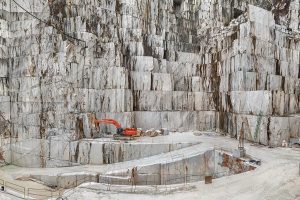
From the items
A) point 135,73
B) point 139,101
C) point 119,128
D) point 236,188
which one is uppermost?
point 135,73

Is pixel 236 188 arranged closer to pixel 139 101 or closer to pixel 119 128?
pixel 119 128

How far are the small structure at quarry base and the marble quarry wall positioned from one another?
0.13m

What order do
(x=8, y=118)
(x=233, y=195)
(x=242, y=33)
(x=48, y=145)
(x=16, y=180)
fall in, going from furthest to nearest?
(x=242, y=33), (x=8, y=118), (x=48, y=145), (x=16, y=180), (x=233, y=195)

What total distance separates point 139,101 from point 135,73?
11.4ft

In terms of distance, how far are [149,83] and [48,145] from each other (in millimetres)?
14078

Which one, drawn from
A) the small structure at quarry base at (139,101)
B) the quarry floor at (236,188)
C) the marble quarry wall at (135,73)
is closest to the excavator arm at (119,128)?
the small structure at quarry base at (139,101)

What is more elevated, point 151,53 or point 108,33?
point 108,33

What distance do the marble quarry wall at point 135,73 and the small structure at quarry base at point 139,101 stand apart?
0.42ft

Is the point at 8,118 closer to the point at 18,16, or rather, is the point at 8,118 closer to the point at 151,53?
the point at 18,16

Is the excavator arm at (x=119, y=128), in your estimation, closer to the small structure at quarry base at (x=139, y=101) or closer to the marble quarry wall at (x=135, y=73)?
the small structure at quarry base at (x=139, y=101)

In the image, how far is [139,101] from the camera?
3500cm

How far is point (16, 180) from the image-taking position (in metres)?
24.3

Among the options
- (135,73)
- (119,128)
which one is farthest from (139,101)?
(119,128)

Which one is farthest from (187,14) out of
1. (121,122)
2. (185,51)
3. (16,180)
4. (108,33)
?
(16,180)
